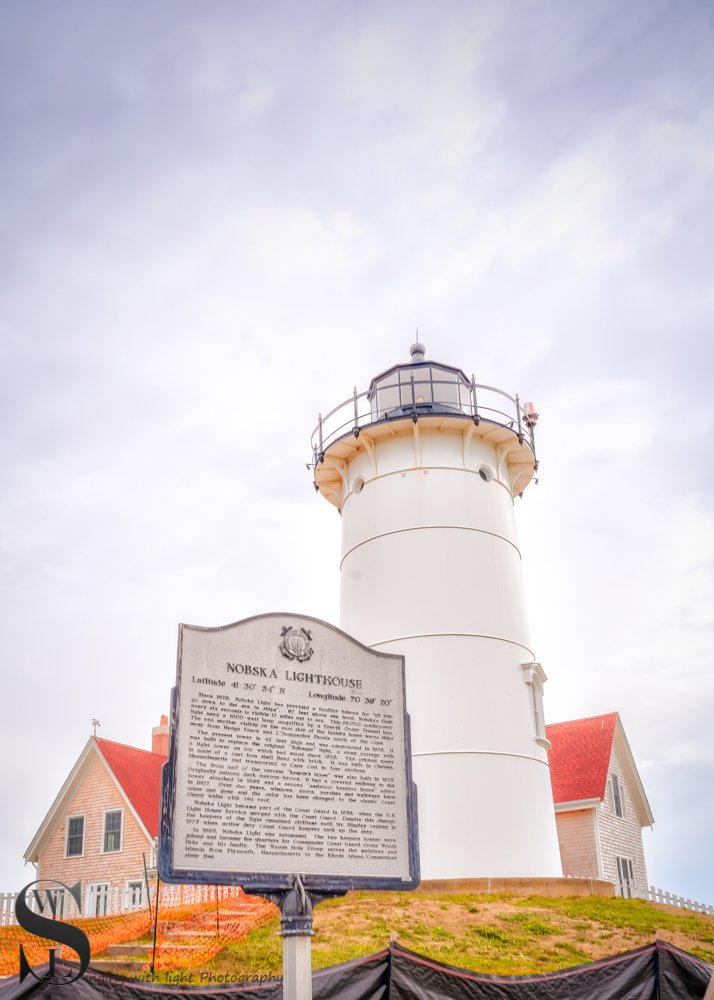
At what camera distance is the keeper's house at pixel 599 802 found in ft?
86.2

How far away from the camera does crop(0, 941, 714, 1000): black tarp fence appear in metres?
8.45

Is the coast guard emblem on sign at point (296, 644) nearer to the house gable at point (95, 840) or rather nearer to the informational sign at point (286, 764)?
the informational sign at point (286, 764)

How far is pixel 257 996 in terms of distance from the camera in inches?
354

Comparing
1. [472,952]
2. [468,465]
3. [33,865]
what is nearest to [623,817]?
[468,465]

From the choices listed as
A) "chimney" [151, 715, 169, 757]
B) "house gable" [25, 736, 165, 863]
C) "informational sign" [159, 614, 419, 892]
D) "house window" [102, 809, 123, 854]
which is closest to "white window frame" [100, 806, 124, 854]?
"house window" [102, 809, 123, 854]

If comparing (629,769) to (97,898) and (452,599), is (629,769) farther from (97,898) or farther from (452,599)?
(97,898)

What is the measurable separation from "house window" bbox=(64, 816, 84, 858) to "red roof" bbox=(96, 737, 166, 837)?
6.43 ft

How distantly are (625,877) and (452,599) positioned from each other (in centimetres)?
1174

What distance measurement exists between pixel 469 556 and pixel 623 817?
11645mm

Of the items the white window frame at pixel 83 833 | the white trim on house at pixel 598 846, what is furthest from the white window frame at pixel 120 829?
the white trim on house at pixel 598 846

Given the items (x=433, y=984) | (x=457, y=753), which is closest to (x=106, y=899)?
(x=457, y=753)

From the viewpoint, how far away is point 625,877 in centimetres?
2727

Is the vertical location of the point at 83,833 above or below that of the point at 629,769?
below

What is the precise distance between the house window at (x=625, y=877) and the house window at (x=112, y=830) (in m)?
15.0
